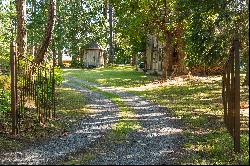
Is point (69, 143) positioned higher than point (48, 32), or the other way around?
point (48, 32)

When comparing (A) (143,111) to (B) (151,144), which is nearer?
(B) (151,144)

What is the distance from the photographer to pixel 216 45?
1570 cm

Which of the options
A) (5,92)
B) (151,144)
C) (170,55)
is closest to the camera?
(151,144)

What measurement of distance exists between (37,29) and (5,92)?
1701 inches

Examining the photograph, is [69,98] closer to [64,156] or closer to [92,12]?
[64,156]

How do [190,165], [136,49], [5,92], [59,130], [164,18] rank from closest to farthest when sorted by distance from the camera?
[190,165]
[59,130]
[5,92]
[164,18]
[136,49]

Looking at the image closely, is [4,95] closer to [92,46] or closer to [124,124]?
[124,124]

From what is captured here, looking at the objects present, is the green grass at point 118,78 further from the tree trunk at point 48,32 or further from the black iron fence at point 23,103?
the black iron fence at point 23,103

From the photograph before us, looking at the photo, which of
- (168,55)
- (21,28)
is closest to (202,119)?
(21,28)

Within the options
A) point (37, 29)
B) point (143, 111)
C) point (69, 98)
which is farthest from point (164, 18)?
point (37, 29)

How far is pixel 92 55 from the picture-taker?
63.5m

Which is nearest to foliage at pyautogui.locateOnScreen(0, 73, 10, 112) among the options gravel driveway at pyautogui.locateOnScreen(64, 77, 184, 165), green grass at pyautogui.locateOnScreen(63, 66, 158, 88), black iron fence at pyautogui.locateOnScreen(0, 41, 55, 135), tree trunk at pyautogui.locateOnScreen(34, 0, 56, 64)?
black iron fence at pyautogui.locateOnScreen(0, 41, 55, 135)

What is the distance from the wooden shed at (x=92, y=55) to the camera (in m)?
63.3

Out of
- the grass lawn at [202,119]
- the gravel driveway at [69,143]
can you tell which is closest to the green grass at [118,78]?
the grass lawn at [202,119]
